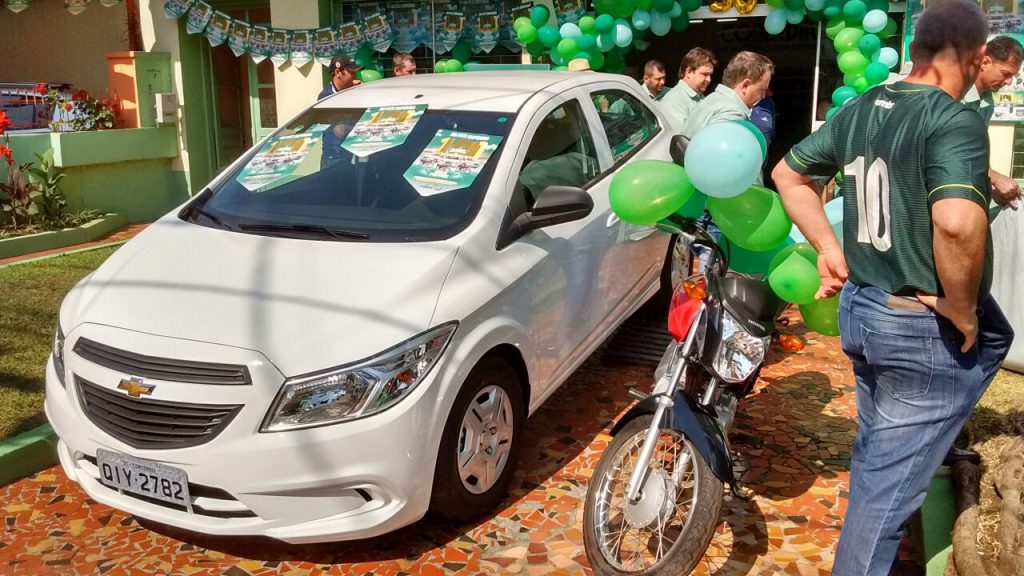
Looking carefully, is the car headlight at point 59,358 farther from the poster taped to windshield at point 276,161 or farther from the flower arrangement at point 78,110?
the flower arrangement at point 78,110

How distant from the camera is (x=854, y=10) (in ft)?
25.9

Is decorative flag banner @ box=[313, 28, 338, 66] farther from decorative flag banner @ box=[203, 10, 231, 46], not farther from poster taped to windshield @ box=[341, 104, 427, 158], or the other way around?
poster taped to windshield @ box=[341, 104, 427, 158]

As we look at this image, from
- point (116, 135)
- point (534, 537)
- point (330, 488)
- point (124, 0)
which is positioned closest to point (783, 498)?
point (534, 537)

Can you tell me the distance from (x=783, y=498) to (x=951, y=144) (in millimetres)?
2106

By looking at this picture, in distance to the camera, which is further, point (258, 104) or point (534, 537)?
point (258, 104)

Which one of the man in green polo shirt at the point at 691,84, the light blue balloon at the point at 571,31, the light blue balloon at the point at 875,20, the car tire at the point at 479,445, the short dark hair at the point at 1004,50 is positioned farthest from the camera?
the light blue balloon at the point at 571,31

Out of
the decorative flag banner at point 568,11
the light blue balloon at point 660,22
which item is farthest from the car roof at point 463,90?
the decorative flag banner at point 568,11

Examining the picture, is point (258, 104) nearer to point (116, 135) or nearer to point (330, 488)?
point (116, 135)

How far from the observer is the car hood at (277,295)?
3164 millimetres

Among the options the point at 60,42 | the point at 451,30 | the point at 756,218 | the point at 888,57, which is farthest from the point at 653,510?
the point at 60,42

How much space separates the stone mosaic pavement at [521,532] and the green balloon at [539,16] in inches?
217

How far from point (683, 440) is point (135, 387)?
1970 mm

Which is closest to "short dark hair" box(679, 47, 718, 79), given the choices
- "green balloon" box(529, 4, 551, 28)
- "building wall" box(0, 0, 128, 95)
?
"green balloon" box(529, 4, 551, 28)

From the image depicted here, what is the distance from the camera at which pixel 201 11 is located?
11047 mm
